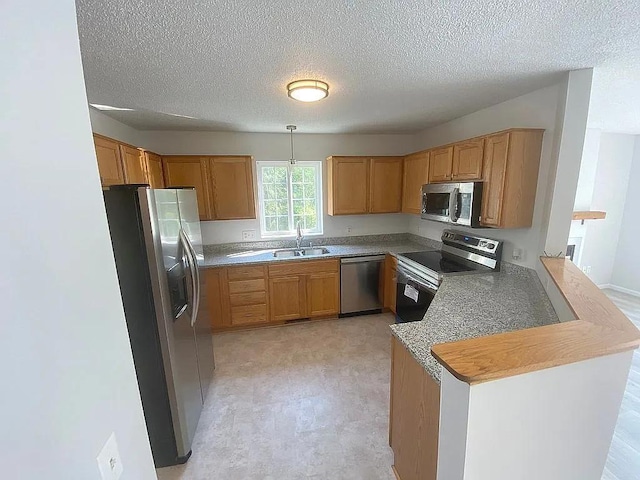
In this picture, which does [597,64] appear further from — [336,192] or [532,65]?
[336,192]

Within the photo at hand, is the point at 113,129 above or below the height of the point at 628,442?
above

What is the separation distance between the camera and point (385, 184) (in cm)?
394

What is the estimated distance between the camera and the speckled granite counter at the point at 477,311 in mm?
1450

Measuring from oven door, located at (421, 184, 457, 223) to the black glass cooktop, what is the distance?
448 mm

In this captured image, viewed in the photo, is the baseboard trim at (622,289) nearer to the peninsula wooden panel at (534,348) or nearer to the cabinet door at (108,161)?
the peninsula wooden panel at (534,348)

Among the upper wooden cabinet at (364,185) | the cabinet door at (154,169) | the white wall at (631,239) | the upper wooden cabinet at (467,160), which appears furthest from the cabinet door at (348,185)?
the white wall at (631,239)

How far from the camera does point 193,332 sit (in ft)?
6.93

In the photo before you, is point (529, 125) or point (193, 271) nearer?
point (193, 271)

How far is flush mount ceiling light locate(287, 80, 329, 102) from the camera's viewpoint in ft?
6.50

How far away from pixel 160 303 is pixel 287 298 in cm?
197

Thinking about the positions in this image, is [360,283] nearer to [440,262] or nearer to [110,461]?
[440,262]

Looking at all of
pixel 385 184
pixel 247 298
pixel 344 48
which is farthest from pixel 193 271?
pixel 385 184

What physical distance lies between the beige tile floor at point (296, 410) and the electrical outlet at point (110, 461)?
134 centimetres

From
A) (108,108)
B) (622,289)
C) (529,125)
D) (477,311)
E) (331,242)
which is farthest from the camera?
(622,289)
